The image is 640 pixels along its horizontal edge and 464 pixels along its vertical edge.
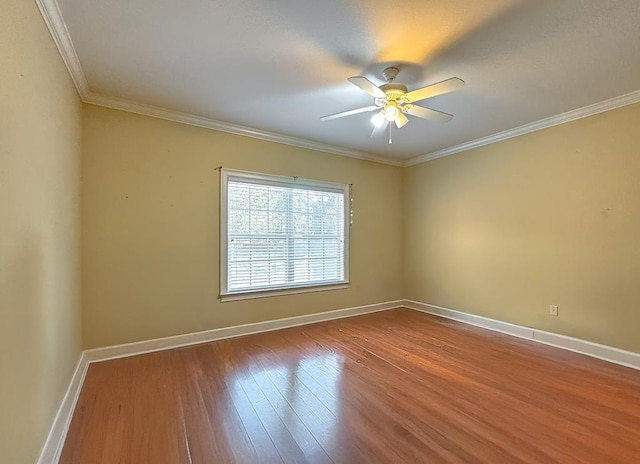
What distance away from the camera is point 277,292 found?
3947 mm

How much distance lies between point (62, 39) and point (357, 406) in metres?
3.20

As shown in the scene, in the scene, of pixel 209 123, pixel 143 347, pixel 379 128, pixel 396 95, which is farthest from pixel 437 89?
pixel 143 347

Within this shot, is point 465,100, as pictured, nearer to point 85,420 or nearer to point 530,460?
point 530,460

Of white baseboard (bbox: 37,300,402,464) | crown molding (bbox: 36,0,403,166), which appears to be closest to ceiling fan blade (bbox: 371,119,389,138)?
crown molding (bbox: 36,0,403,166)

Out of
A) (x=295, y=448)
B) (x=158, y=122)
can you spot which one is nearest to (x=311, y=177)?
(x=158, y=122)

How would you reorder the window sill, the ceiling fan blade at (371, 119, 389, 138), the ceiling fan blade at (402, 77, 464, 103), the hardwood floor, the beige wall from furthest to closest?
1. the window sill
2. the ceiling fan blade at (371, 119, 389, 138)
3. the ceiling fan blade at (402, 77, 464, 103)
4. the hardwood floor
5. the beige wall

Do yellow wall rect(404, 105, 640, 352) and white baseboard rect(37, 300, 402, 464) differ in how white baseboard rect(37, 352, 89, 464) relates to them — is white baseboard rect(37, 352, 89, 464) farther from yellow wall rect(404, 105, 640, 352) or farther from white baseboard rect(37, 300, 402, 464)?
yellow wall rect(404, 105, 640, 352)

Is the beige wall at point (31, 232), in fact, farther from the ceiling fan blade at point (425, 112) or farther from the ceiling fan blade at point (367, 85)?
the ceiling fan blade at point (425, 112)

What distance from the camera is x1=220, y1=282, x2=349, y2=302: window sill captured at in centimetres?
362

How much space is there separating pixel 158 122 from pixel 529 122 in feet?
13.6

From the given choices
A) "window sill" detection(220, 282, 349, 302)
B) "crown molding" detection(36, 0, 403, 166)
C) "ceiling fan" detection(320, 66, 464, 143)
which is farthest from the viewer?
"window sill" detection(220, 282, 349, 302)

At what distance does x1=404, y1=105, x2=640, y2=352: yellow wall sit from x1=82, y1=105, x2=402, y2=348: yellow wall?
2254 mm

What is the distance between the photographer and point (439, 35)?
199 centimetres

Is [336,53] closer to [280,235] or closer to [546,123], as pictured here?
[280,235]
